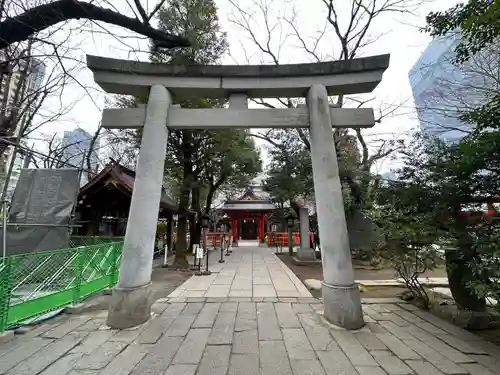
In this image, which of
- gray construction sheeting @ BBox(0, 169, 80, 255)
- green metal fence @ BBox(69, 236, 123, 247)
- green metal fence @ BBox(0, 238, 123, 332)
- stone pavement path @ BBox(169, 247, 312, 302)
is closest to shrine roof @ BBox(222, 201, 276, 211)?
stone pavement path @ BBox(169, 247, 312, 302)

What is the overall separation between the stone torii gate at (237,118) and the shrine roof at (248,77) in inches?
0.7

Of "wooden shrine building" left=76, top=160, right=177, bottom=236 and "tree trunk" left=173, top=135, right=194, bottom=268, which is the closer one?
"tree trunk" left=173, top=135, right=194, bottom=268

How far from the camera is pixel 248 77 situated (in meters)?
4.84

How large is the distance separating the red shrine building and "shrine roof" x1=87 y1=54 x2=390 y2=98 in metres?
19.5

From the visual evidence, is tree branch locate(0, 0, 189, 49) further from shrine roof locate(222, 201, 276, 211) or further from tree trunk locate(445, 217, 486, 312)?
shrine roof locate(222, 201, 276, 211)

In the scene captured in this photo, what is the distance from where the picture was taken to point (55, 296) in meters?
4.36

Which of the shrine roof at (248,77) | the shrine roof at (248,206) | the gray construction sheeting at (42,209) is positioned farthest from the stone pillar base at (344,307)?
the shrine roof at (248,206)

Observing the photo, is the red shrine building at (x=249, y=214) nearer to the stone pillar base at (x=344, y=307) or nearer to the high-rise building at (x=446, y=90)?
the high-rise building at (x=446, y=90)

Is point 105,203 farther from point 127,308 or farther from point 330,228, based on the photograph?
point 330,228

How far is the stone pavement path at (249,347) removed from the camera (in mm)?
2709

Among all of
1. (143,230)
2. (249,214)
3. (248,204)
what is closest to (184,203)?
(143,230)

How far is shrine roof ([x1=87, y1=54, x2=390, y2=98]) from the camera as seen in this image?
15.1ft

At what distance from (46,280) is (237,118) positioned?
14.6 feet

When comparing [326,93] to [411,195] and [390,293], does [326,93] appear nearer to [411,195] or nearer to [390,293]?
[411,195]
